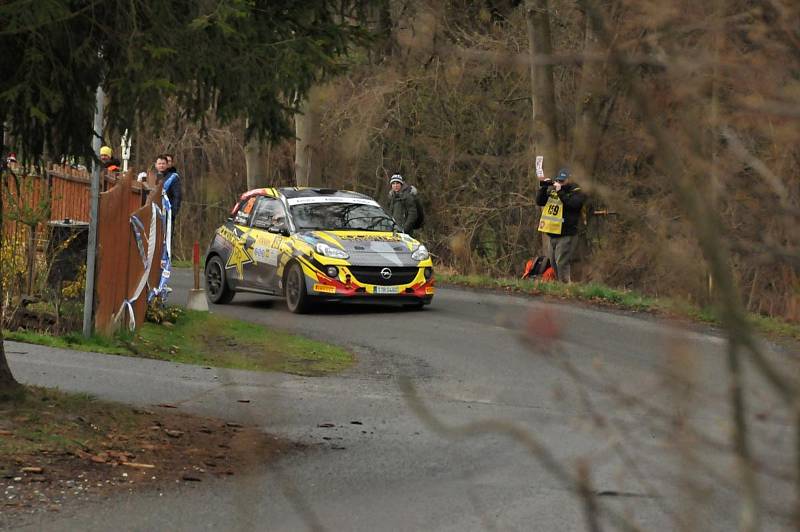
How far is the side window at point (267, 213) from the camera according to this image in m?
20.2

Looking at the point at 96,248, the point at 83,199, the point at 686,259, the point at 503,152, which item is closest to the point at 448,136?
the point at 503,152

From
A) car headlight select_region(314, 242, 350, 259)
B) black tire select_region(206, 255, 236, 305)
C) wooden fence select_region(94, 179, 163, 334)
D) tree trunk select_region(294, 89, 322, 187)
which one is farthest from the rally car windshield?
tree trunk select_region(294, 89, 322, 187)

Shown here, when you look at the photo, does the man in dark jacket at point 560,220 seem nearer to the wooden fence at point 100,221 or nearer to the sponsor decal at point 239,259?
the sponsor decal at point 239,259

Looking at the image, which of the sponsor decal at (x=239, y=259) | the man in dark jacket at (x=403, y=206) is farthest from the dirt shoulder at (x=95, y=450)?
the man in dark jacket at (x=403, y=206)

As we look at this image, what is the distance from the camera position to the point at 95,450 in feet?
27.9

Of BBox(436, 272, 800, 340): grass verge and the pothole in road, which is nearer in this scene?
the pothole in road

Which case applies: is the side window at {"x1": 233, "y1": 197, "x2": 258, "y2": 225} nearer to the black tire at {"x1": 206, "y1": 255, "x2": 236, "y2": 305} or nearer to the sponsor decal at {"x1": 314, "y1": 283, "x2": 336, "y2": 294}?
the black tire at {"x1": 206, "y1": 255, "x2": 236, "y2": 305}

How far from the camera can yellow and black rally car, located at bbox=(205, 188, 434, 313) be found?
61.8 ft

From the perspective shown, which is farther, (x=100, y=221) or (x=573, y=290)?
(x=573, y=290)

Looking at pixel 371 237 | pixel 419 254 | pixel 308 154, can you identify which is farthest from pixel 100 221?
pixel 308 154

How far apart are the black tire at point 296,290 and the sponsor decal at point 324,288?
16 centimetres

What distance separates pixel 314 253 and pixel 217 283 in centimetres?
278

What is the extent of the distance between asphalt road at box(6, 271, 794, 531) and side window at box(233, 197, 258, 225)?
1.48 metres

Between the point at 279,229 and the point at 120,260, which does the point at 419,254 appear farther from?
the point at 120,260
